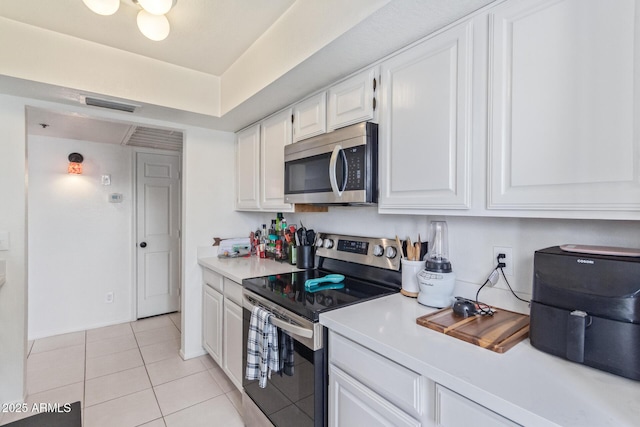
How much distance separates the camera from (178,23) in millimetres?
1708

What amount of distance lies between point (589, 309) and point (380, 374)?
2.08 ft

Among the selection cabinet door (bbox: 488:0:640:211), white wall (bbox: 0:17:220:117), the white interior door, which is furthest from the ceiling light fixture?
the white interior door

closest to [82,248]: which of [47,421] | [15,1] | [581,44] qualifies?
[15,1]

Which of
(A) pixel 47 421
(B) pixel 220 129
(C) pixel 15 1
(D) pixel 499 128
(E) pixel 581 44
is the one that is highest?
(C) pixel 15 1

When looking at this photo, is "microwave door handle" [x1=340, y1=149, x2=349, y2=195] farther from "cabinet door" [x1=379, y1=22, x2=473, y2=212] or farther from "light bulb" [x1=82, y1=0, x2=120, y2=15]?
"light bulb" [x1=82, y1=0, x2=120, y2=15]

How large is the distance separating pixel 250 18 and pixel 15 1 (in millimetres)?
1171

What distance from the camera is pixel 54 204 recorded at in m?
3.23

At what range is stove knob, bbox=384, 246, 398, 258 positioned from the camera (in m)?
1.67

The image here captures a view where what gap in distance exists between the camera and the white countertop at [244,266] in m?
2.09

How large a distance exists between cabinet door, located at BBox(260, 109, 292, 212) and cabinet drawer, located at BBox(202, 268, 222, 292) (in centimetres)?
65

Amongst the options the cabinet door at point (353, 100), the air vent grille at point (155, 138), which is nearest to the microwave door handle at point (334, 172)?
the cabinet door at point (353, 100)

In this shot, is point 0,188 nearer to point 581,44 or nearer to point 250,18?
point 250,18

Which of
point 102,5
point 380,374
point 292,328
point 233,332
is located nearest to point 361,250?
point 292,328

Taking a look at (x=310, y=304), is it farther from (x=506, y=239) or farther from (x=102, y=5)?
(x=102, y=5)
